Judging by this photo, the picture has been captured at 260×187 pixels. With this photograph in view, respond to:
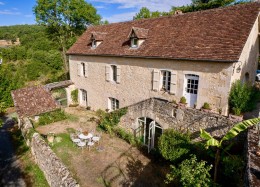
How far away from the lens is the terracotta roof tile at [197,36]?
11.2m

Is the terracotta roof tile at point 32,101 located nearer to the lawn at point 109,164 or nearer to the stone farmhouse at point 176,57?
the lawn at point 109,164

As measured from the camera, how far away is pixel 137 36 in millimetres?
14820

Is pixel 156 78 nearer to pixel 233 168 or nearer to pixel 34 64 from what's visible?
pixel 233 168

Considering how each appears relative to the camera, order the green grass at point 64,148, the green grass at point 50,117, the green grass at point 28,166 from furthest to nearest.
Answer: the green grass at point 50,117 → the green grass at point 64,148 → the green grass at point 28,166

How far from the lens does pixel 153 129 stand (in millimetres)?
11812

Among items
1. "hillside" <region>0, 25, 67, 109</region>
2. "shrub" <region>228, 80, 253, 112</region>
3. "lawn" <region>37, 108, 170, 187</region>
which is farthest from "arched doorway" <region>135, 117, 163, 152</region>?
"hillside" <region>0, 25, 67, 109</region>

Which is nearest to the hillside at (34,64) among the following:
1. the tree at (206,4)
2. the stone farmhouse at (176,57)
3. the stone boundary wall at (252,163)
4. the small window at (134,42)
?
the stone farmhouse at (176,57)

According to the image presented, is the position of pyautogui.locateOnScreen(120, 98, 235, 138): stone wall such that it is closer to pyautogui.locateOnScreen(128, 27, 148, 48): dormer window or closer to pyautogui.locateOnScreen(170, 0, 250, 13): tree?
pyautogui.locateOnScreen(128, 27, 148, 48): dormer window

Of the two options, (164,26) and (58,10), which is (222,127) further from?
(58,10)

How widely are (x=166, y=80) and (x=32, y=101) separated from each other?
435 inches

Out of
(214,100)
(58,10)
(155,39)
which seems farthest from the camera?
(58,10)

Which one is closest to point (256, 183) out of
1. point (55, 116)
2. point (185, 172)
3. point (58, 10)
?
point (185, 172)

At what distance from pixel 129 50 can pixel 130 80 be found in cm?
241

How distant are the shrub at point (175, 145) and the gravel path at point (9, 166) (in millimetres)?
7434
